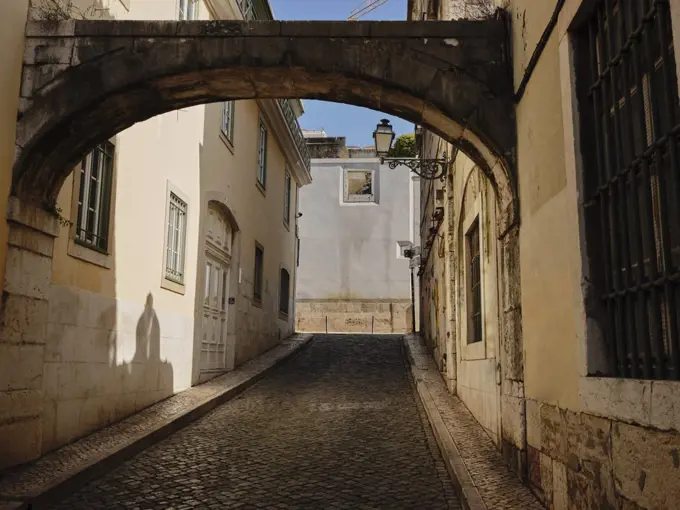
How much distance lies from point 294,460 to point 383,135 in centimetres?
502

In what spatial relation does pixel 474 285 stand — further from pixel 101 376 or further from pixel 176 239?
pixel 101 376

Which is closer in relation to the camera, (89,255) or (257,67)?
(257,67)

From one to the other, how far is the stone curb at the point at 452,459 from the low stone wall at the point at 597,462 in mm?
458

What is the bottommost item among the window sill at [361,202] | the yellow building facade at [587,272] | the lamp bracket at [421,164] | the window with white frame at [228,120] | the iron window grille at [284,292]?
the yellow building facade at [587,272]

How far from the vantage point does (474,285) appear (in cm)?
868

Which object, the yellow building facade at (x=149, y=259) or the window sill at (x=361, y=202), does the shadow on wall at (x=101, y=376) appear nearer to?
the yellow building facade at (x=149, y=259)

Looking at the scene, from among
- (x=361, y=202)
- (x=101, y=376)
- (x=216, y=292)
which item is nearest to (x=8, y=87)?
(x=101, y=376)

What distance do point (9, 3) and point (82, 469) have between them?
4024 mm

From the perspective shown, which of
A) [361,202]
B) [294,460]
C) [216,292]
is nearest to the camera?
[294,460]

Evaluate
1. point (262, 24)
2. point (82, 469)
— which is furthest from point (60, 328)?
point (262, 24)

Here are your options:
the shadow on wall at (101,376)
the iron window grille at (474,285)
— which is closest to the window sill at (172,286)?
the shadow on wall at (101,376)

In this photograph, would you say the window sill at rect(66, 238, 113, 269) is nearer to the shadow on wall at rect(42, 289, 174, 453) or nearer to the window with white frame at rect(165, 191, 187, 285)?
the shadow on wall at rect(42, 289, 174, 453)

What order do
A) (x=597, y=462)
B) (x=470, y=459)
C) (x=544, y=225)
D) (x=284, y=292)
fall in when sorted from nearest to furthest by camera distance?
(x=597, y=462) < (x=544, y=225) < (x=470, y=459) < (x=284, y=292)

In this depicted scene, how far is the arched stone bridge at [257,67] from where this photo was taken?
5.78 m
